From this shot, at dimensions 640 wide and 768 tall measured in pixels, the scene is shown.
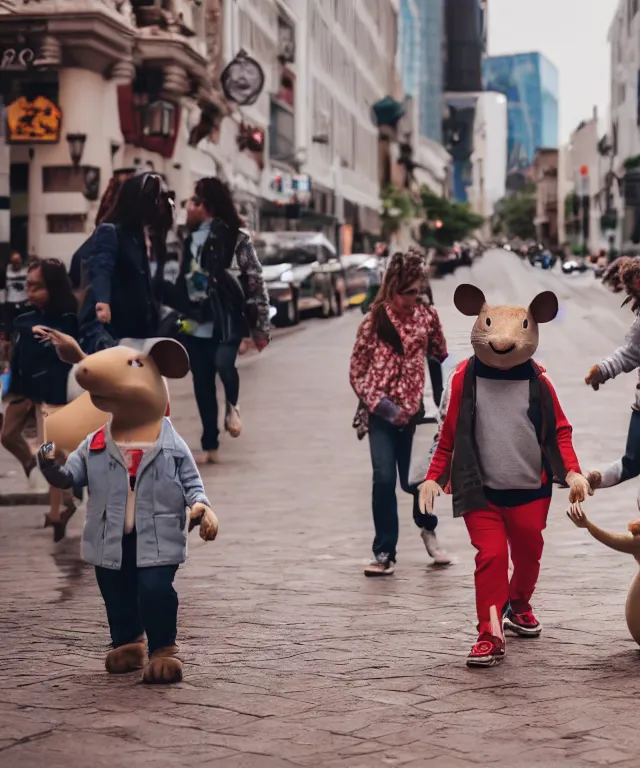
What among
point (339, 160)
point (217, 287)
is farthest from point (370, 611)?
point (339, 160)

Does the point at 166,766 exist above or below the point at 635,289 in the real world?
below

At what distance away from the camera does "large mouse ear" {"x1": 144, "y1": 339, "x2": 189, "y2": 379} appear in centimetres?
595

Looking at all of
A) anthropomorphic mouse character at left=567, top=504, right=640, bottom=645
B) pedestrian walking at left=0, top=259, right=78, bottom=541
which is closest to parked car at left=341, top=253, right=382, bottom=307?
pedestrian walking at left=0, top=259, right=78, bottom=541

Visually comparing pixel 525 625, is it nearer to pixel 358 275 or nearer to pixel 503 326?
pixel 503 326

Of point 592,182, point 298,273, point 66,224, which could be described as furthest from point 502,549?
point 592,182

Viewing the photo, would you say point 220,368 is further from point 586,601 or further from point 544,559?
point 586,601

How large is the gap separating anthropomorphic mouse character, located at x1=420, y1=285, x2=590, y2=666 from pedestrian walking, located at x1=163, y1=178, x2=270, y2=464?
564cm

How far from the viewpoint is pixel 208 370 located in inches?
496

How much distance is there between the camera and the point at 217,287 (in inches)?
484

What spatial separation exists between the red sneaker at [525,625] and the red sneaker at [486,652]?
1.53ft

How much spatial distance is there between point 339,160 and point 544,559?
77.0 m

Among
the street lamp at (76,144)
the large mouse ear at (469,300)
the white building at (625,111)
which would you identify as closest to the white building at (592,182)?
the white building at (625,111)

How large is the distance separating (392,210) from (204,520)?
10545 cm

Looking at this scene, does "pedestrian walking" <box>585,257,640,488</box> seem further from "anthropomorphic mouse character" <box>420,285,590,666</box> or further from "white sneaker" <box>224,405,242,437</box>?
"white sneaker" <box>224,405,242,437</box>
